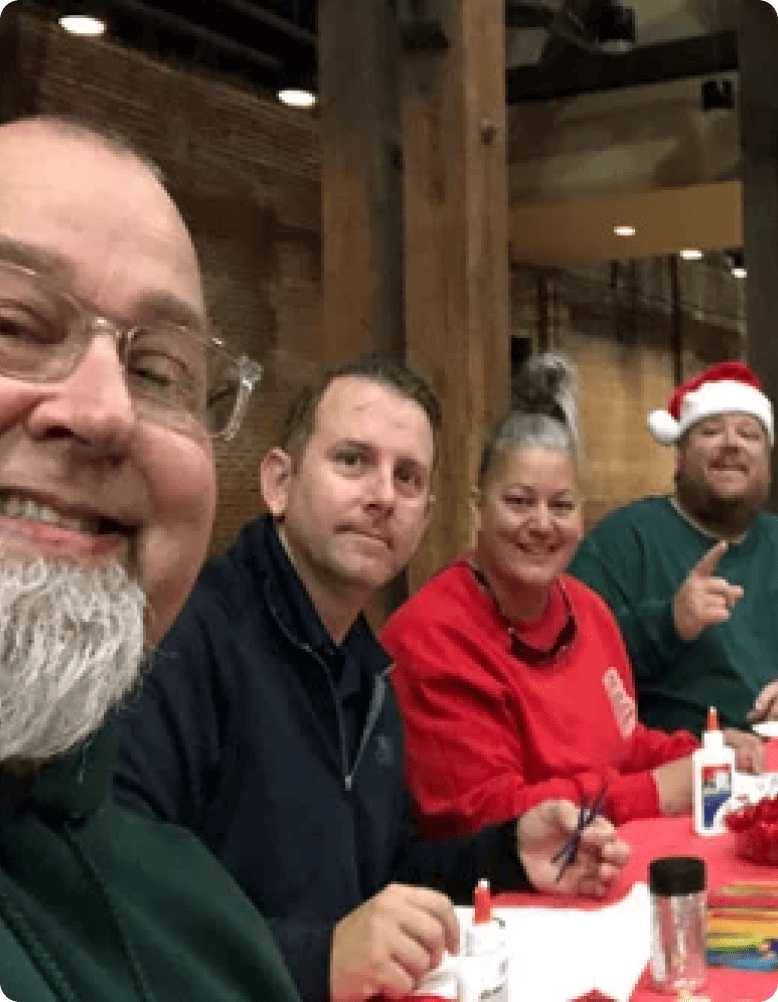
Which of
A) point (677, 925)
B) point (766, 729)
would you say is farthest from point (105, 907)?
point (766, 729)

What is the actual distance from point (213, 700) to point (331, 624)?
0.30 m

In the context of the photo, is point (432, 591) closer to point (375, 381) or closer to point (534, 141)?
point (375, 381)

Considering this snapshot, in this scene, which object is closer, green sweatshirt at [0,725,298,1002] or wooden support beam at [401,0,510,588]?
green sweatshirt at [0,725,298,1002]

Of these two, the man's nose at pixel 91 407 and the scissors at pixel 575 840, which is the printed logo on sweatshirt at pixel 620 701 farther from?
the man's nose at pixel 91 407

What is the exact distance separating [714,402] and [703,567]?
69 cm

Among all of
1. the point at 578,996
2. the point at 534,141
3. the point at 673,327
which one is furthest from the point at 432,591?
the point at 673,327

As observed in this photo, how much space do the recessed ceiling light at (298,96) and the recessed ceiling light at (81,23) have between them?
122 cm

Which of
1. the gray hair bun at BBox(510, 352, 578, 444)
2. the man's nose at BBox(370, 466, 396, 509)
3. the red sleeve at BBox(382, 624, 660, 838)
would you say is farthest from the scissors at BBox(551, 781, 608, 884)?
the gray hair bun at BBox(510, 352, 578, 444)

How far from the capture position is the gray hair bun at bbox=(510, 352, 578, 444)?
308cm

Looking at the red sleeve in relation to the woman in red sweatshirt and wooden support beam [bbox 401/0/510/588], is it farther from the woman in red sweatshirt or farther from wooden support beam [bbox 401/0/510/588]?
wooden support beam [bbox 401/0/510/588]

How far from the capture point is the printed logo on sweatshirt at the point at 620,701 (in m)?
2.37

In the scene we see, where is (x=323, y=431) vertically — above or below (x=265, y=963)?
above

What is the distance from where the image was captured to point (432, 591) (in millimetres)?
2221

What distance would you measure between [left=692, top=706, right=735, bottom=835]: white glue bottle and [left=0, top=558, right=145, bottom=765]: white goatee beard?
4.73 feet
